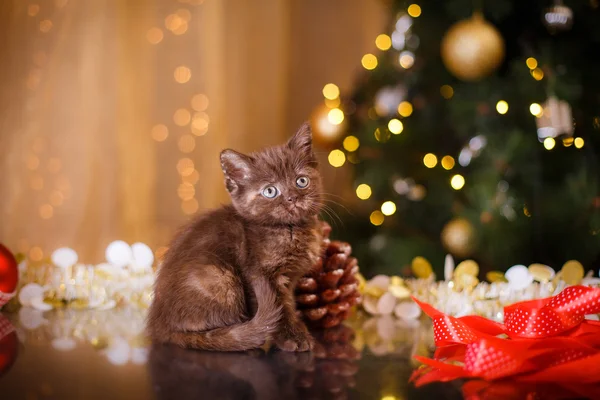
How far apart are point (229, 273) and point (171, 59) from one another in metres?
1.67

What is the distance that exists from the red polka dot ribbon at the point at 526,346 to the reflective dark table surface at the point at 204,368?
3 centimetres

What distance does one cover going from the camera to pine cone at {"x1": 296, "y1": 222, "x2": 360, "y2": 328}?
1.22 m

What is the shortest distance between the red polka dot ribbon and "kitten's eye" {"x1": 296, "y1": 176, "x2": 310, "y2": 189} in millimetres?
307

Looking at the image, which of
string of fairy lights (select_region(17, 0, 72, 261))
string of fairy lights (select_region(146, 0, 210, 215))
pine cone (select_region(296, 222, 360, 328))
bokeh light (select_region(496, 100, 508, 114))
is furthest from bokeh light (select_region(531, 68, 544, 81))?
string of fairy lights (select_region(17, 0, 72, 261))

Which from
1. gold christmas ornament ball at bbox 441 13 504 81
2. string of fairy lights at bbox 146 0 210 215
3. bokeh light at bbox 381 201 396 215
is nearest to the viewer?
gold christmas ornament ball at bbox 441 13 504 81

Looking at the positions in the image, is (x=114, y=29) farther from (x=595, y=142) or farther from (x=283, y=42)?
(x=595, y=142)

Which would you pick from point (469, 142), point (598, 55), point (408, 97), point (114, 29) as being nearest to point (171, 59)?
point (114, 29)

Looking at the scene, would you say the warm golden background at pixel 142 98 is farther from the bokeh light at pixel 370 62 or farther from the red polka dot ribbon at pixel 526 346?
the red polka dot ribbon at pixel 526 346

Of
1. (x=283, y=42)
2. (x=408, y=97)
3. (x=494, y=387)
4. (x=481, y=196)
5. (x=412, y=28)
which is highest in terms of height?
(x=283, y=42)

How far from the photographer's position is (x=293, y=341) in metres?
1.02

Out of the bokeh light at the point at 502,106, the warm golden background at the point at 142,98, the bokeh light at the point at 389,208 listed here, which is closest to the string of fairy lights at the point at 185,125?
the warm golden background at the point at 142,98

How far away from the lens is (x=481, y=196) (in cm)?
172

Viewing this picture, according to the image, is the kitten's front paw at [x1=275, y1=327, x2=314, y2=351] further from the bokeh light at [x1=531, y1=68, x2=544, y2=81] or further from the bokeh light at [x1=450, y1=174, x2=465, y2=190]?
the bokeh light at [x1=531, y1=68, x2=544, y2=81]

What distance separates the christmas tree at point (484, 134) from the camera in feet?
5.53
